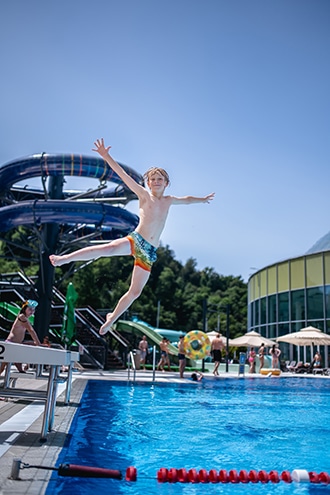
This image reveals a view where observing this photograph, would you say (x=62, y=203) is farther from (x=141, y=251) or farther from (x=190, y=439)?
(x=141, y=251)

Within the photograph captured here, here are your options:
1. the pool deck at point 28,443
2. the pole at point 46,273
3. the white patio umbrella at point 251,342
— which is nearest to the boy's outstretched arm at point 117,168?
the pool deck at point 28,443

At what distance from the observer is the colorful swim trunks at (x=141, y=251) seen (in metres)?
4.48

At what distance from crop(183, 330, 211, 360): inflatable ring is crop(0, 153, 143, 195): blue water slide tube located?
5.66 m

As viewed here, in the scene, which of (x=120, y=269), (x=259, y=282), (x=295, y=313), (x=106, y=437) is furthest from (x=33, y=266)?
(x=106, y=437)

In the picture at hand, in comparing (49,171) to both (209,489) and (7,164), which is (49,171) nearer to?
(7,164)

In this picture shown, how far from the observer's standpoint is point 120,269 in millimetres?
54562

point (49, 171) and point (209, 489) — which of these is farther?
point (49, 171)

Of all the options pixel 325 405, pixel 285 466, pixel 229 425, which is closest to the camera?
Answer: pixel 285 466

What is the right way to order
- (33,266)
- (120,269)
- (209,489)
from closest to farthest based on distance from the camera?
(209,489) < (33,266) < (120,269)

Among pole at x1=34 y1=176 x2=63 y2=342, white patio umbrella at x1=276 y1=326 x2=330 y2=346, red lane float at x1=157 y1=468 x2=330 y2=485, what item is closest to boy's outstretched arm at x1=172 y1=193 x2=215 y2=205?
red lane float at x1=157 y1=468 x2=330 y2=485

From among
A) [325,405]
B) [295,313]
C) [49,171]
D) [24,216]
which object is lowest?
[325,405]

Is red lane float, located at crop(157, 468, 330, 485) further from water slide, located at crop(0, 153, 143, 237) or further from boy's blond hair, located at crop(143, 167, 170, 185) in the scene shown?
water slide, located at crop(0, 153, 143, 237)

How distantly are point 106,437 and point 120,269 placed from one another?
161 feet

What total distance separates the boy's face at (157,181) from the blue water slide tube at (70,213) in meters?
10.3
